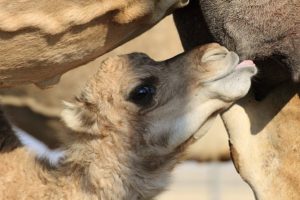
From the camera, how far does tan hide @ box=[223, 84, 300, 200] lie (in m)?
3.73

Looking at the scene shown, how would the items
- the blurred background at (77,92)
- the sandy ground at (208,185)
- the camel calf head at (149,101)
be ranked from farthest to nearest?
the sandy ground at (208,185) → the blurred background at (77,92) → the camel calf head at (149,101)

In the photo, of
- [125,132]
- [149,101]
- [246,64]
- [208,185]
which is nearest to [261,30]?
[246,64]

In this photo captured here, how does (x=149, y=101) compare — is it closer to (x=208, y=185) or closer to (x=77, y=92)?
(x=77, y=92)

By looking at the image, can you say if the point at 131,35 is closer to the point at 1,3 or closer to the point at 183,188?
the point at 1,3

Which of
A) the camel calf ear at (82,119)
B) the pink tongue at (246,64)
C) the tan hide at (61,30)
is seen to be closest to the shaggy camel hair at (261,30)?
the pink tongue at (246,64)

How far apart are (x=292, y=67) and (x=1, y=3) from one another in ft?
3.25

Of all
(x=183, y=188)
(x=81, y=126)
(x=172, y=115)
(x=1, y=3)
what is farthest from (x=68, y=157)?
(x=183, y=188)

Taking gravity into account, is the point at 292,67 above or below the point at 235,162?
above

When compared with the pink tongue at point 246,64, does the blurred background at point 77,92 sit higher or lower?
lower

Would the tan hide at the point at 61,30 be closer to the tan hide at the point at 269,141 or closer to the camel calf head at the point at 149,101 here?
the camel calf head at the point at 149,101

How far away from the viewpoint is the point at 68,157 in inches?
146

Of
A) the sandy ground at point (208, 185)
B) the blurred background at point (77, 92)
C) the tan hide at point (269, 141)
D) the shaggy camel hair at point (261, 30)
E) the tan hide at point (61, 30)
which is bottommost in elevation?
the sandy ground at point (208, 185)

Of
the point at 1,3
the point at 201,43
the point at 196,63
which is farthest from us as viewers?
the point at 201,43

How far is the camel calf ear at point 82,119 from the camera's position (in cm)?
363
